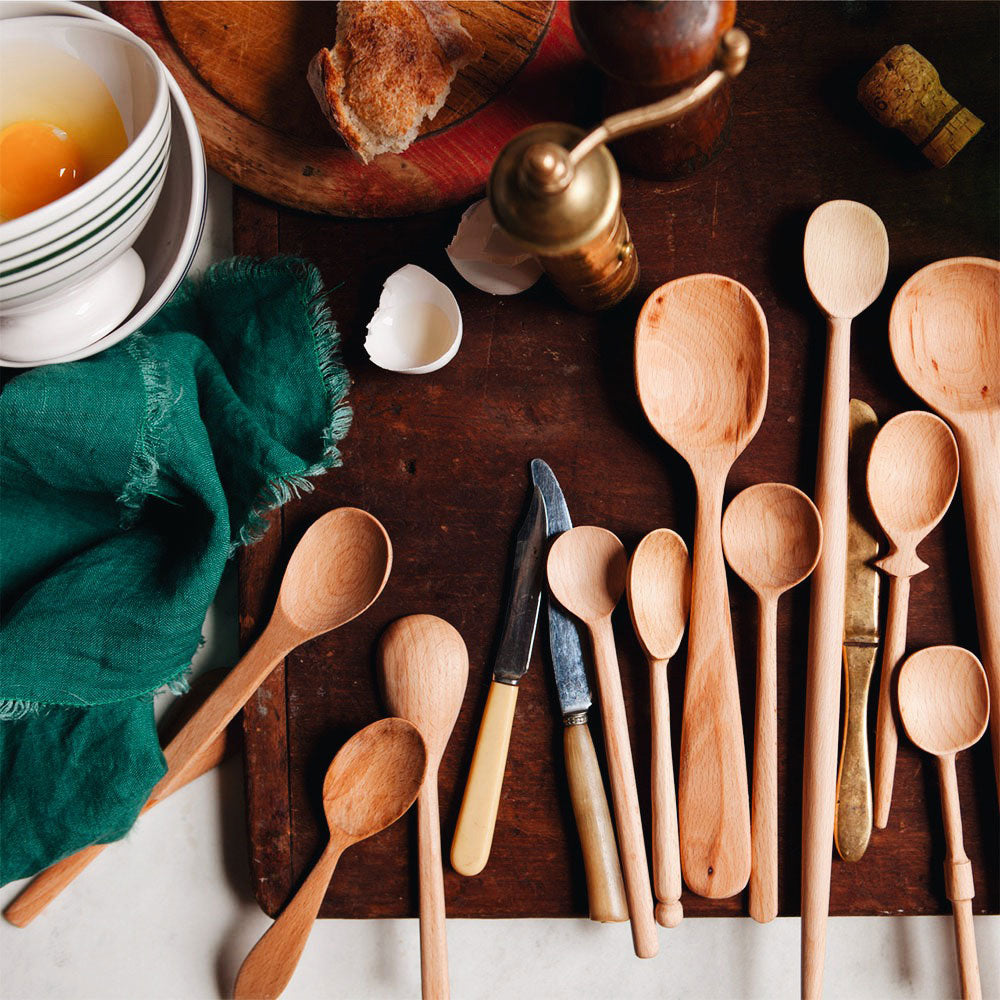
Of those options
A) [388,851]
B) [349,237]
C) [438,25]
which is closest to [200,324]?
[349,237]

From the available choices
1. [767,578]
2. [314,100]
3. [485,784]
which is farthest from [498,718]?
[314,100]

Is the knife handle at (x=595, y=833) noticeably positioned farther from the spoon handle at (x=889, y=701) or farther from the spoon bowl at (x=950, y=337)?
the spoon bowl at (x=950, y=337)

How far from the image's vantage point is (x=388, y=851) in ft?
2.62

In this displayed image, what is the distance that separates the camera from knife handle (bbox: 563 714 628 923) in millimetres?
763

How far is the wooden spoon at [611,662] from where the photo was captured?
753mm

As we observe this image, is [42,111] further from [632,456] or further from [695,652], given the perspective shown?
[695,652]

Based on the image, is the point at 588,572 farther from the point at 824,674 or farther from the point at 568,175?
the point at 568,175

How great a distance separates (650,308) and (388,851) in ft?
1.81

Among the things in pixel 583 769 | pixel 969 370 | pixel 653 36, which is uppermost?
pixel 653 36

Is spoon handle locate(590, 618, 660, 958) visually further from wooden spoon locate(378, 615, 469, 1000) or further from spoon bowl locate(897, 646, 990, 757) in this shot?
spoon bowl locate(897, 646, 990, 757)

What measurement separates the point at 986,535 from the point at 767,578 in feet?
0.63

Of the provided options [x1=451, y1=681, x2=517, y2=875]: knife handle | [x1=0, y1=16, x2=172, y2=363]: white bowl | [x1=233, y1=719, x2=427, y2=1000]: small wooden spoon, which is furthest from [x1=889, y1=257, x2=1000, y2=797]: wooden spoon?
[x1=0, y1=16, x2=172, y2=363]: white bowl

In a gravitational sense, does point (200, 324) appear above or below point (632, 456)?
below

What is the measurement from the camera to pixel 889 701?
0.76 metres
